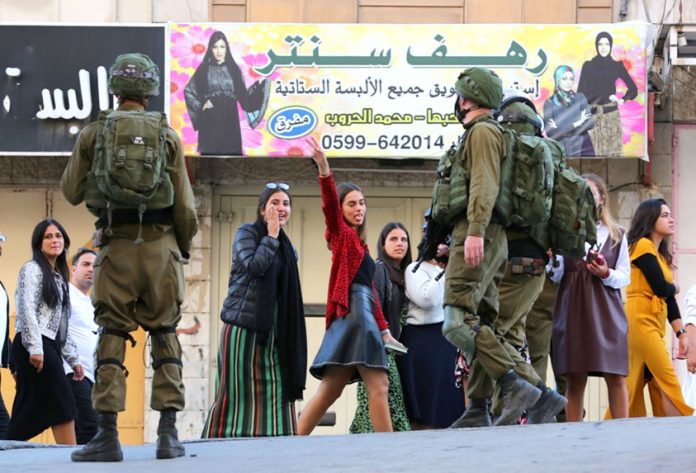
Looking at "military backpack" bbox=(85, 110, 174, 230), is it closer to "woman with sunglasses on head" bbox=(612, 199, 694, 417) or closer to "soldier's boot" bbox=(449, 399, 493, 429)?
"soldier's boot" bbox=(449, 399, 493, 429)

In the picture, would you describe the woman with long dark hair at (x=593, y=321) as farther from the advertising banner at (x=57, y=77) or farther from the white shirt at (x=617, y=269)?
the advertising banner at (x=57, y=77)

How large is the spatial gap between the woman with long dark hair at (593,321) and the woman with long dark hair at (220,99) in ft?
21.7

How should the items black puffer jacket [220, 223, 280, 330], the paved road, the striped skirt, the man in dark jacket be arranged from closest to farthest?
the paved road
black puffer jacket [220, 223, 280, 330]
the striped skirt
the man in dark jacket

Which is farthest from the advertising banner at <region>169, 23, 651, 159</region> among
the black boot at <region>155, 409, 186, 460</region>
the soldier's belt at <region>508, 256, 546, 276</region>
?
the black boot at <region>155, 409, 186, 460</region>

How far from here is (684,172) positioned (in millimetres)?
17938

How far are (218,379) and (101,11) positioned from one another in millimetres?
7685

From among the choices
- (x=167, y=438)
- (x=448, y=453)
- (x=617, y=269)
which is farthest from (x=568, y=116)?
(x=448, y=453)

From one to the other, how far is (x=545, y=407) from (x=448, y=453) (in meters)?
1.73

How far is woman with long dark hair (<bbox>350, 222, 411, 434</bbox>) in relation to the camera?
11.4 meters

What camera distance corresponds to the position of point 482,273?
354 inches

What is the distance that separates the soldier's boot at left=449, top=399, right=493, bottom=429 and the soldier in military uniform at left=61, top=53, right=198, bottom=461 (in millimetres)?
1554

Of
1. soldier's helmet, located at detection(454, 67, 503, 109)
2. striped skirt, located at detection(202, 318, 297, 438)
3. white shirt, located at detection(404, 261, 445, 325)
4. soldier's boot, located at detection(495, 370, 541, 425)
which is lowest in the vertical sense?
striped skirt, located at detection(202, 318, 297, 438)

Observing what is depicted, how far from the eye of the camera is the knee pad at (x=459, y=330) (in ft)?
29.5

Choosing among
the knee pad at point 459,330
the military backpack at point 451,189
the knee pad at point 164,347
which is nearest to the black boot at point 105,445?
the knee pad at point 164,347
